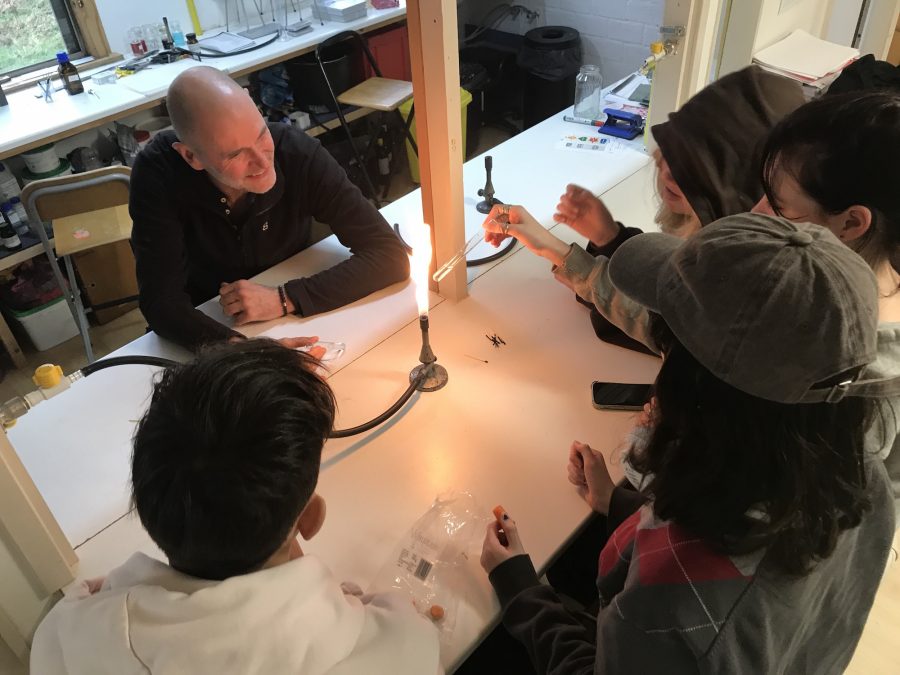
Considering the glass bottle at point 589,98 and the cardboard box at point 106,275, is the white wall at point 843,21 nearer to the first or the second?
the glass bottle at point 589,98

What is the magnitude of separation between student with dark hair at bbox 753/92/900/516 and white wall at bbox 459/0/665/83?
289 cm

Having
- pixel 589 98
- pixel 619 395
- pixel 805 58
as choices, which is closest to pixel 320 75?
pixel 589 98

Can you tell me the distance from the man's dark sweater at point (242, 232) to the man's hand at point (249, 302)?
45 millimetres

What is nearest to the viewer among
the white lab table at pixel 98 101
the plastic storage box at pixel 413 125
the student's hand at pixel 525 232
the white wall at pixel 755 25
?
the student's hand at pixel 525 232

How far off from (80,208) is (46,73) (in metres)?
1.20

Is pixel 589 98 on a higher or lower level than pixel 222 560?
lower

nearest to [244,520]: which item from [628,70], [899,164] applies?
[899,164]

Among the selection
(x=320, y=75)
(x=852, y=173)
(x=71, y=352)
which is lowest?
(x=71, y=352)

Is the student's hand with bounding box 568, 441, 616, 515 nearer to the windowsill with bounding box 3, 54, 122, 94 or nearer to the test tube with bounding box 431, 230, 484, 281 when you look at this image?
the test tube with bounding box 431, 230, 484, 281

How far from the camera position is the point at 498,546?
95cm

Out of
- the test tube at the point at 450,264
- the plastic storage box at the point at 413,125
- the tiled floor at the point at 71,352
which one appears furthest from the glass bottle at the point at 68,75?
the test tube at the point at 450,264

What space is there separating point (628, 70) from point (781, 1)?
5.39 feet

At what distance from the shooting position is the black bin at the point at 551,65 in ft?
12.2

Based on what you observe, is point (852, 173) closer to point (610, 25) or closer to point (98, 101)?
point (98, 101)
